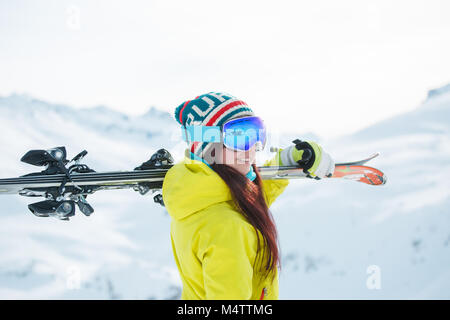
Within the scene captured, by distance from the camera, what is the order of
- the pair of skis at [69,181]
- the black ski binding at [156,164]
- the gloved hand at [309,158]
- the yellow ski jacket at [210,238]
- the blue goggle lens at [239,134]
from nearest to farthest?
the yellow ski jacket at [210,238] < the blue goggle lens at [239,134] < the pair of skis at [69,181] < the black ski binding at [156,164] < the gloved hand at [309,158]

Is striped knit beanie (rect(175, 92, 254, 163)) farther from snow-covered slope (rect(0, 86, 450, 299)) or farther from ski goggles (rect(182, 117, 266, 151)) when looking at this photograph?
snow-covered slope (rect(0, 86, 450, 299))

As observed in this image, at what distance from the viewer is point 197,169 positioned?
1599mm

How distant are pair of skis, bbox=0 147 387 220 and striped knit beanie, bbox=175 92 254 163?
1.22 ft

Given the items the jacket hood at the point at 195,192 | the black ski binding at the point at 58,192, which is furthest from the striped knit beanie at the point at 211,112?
the black ski binding at the point at 58,192

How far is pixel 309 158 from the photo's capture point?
223cm

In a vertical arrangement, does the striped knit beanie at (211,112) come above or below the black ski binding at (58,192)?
above

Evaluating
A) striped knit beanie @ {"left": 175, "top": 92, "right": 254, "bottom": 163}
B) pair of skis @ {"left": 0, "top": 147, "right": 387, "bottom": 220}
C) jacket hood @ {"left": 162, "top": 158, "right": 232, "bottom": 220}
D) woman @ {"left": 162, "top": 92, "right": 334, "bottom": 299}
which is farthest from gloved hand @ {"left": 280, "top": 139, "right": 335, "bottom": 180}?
jacket hood @ {"left": 162, "top": 158, "right": 232, "bottom": 220}

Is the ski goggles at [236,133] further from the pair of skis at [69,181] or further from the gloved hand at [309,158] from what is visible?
the gloved hand at [309,158]

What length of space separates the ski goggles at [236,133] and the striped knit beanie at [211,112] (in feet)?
0.07

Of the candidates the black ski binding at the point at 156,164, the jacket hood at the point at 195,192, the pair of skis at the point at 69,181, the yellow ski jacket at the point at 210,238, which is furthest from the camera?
the black ski binding at the point at 156,164

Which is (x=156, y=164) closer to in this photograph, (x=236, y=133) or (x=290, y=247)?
(x=236, y=133)

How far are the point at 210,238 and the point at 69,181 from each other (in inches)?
31.5

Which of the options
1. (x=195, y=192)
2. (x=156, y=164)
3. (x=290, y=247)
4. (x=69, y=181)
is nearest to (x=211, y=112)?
(x=195, y=192)

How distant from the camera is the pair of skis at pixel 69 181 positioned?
69.0 inches
